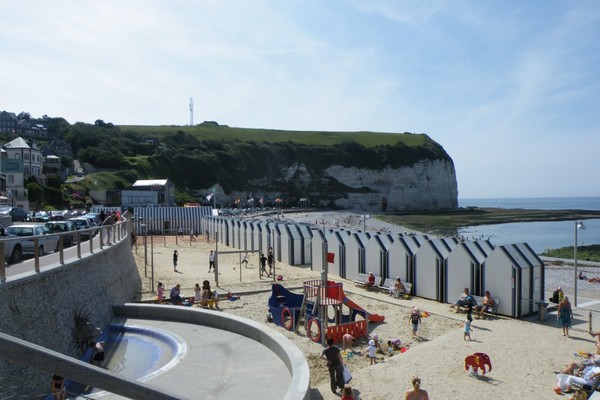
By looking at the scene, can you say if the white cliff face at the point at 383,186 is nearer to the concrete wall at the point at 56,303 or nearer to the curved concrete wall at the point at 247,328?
the curved concrete wall at the point at 247,328

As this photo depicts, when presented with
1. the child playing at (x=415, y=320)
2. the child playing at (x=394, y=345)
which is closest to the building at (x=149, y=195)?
the child playing at (x=415, y=320)

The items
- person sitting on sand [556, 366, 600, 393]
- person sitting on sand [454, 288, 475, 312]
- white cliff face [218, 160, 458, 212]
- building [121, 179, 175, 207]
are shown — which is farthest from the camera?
white cliff face [218, 160, 458, 212]

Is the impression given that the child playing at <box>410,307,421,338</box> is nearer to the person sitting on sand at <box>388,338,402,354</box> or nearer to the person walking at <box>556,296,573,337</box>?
the person sitting on sand at <box>388,338,402,354</box>

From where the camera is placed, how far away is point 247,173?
10981 centimetres

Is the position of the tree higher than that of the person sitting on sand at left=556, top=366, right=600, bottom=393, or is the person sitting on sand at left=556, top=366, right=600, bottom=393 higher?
the tree

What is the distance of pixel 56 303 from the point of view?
10.0m

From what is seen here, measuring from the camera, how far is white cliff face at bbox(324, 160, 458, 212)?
393 feet

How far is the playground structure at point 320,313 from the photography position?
13.7 metres

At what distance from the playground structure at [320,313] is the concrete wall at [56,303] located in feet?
17.0

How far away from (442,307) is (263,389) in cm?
991

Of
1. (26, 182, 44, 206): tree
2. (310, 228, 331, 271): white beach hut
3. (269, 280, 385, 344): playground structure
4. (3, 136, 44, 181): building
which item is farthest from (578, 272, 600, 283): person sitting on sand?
(3, 136, 44, 181): building

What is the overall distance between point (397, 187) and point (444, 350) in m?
115

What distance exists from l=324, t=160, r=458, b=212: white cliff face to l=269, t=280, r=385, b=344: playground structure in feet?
324

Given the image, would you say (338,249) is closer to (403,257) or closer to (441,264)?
(403,257)
